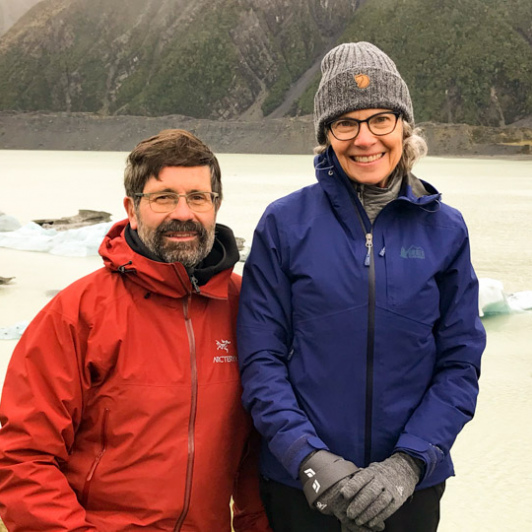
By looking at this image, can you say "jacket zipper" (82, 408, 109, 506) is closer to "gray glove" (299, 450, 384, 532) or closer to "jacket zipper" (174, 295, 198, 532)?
"jacket zipper" (174, 295, 198, 532)

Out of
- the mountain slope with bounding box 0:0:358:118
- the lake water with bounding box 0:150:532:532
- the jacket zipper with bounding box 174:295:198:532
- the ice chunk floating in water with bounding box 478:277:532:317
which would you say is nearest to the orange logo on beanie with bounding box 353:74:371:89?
the jacket zipper with bounding box 174:295:198:532

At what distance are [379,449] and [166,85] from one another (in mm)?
87772

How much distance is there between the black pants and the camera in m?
1.67

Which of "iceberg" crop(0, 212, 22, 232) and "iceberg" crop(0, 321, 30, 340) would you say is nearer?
"iceberg" crop(0, 321, 30, 340)

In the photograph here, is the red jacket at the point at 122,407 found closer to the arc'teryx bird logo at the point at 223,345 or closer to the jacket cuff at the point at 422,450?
the arc'teryx bird logo at the point at 223,345

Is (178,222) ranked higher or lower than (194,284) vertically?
higher

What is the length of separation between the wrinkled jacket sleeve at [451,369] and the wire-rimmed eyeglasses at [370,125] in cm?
31

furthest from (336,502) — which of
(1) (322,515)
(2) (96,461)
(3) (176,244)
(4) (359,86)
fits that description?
(4) (359,86)

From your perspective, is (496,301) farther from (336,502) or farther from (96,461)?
(96,461)

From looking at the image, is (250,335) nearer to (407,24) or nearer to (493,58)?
(493,58)

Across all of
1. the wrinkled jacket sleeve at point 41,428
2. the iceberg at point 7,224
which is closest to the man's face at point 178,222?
the wrinkled jacket sleeve at point 41,428

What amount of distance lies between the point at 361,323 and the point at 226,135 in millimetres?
57173

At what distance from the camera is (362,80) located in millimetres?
1718

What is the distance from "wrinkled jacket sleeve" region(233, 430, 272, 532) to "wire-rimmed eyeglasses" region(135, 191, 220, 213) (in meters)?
0.65
